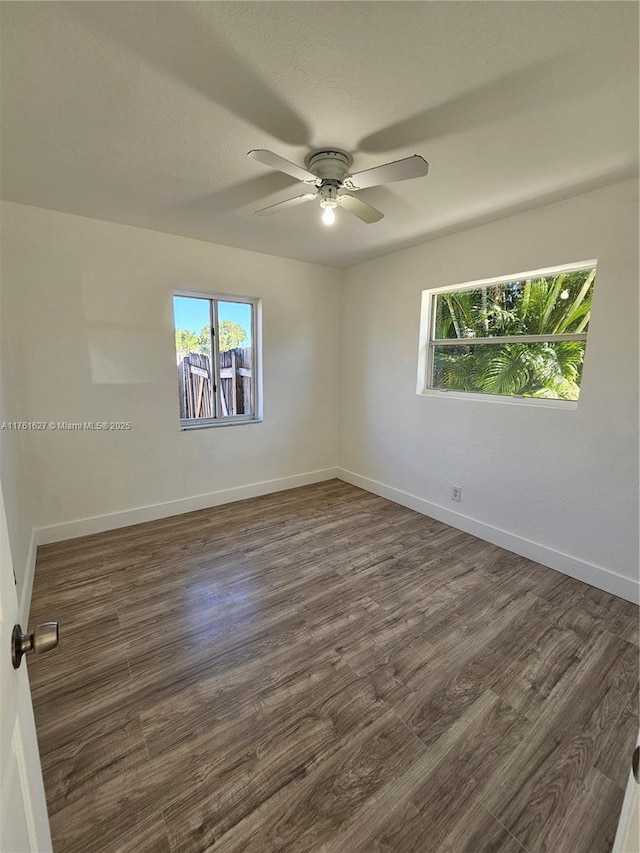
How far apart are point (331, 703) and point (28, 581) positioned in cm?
198

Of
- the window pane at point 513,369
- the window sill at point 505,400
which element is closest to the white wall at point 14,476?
the window sill at point 505,400

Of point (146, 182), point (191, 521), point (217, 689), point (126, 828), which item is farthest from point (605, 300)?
point (191, 521)

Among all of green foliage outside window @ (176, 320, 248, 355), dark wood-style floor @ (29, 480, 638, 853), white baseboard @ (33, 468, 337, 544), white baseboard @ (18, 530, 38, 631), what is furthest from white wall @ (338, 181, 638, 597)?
white baseboard @ (18, 530, 38, 631)

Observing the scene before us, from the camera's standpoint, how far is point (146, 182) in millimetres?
2123

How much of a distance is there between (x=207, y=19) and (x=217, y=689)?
8.21ft

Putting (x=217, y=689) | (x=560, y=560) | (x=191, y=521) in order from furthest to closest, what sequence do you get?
1. (x=191, y=521)
2. (x=560, y=560)
3. (x=217, y=689)

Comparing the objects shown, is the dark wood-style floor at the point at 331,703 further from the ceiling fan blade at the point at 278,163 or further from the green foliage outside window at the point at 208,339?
the ceiling fan blade at the point at 278,163

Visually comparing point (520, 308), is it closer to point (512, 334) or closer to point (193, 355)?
point (512, 334)

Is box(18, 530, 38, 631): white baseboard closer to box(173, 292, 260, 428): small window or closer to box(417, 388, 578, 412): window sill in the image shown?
box(173, 292, 260, 428): small window

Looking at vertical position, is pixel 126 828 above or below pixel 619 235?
Result: below

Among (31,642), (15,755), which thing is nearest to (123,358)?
(31,642)

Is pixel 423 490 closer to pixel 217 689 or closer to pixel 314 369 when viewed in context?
pixel 314 369

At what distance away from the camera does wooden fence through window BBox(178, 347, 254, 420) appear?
3.38m

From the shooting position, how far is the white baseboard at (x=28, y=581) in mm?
1983
